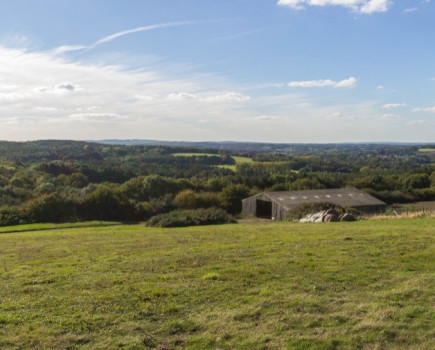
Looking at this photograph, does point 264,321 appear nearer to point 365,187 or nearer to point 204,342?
point 204,342

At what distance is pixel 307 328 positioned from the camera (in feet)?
25.7

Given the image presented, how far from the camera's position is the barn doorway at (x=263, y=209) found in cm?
5667

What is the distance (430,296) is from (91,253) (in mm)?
12688

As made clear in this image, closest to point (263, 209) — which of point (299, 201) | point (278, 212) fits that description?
point (278, 212)

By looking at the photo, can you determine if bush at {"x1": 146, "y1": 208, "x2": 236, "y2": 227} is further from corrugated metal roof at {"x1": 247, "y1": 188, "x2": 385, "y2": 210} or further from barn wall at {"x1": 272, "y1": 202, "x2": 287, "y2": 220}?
corrugated metal roof at {"x1": 247, "y1": 188, "x2": 385, "y2": 210}

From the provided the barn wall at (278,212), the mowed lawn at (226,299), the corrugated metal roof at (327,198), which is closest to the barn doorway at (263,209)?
the corrugated metal roof at (327,198)

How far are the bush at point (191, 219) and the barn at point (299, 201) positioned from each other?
10.3m

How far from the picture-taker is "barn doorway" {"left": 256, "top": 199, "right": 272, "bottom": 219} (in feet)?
186

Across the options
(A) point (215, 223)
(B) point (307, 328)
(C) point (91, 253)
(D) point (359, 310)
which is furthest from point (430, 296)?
(A) point (215, 223)

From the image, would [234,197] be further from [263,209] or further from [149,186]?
[149,186]

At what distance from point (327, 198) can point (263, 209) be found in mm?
9017

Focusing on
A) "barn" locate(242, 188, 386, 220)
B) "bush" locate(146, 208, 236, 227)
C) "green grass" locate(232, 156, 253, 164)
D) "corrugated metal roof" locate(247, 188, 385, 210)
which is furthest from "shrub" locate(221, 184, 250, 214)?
"green grass" locate(232, 156, 253, 164)

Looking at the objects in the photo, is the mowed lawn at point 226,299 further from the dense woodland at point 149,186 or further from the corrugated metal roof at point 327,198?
the dense woodland at point 149,186

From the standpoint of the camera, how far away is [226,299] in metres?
9.68
